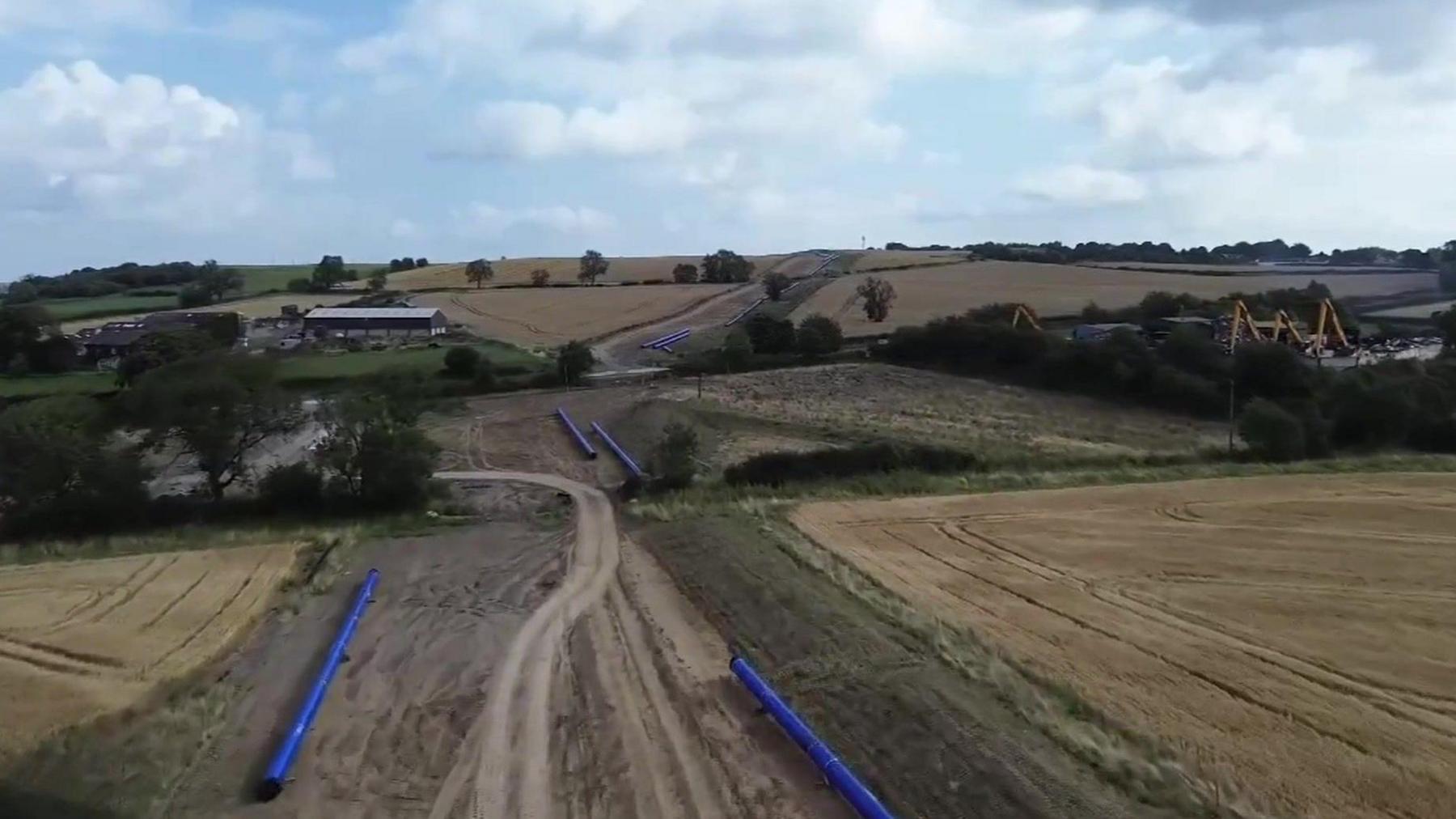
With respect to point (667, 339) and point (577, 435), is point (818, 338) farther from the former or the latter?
point (577, 435)

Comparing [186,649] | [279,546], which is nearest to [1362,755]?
[186,649]

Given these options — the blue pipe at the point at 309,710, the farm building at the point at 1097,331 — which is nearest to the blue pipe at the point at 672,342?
the farm building at the point at 1097,331

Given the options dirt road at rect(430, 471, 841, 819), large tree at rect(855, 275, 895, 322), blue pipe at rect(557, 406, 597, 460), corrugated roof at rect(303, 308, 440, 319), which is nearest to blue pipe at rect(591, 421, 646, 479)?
blue pipe at rect(557, 406, 597, 460)

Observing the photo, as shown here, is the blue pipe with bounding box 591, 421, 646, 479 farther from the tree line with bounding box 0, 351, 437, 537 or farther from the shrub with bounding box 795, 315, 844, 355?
the shrub with bounding box 795, 315, 844, 355

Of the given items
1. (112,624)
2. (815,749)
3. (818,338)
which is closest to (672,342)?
(818,338)

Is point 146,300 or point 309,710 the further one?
point 146,300

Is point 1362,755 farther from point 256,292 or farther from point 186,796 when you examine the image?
point 256,292
